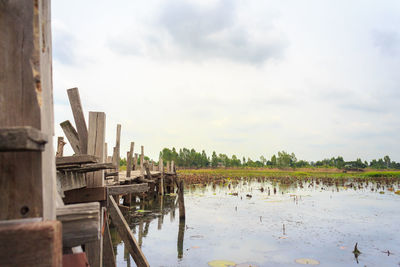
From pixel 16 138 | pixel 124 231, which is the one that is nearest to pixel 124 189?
pixel 124 231

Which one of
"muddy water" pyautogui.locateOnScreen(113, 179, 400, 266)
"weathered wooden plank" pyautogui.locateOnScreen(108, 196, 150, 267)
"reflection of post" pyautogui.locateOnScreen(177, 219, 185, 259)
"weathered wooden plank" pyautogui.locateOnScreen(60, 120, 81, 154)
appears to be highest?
"weathered wooden plank" pyautogui.locateOnScreen(60, 120, 81, 154)

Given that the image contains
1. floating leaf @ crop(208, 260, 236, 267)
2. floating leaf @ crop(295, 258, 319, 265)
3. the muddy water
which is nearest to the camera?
floating leaf @ crop(208, 260, 236, 267)

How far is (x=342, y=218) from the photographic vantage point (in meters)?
14.1

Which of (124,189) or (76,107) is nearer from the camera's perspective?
(76,107)

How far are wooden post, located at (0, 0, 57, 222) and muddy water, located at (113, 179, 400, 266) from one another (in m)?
7.41

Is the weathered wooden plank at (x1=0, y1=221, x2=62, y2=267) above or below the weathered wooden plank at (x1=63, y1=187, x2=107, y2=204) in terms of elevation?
above

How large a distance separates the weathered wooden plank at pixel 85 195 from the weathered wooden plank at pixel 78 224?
2.89 m

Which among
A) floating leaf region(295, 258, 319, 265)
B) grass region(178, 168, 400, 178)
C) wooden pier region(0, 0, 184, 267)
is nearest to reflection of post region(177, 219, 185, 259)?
floating leaf region(295, 258, 319, 265)

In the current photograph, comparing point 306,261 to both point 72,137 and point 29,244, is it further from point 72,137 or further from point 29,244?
point 29,244

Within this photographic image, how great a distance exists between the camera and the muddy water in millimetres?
8461

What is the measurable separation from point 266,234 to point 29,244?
35.9ft

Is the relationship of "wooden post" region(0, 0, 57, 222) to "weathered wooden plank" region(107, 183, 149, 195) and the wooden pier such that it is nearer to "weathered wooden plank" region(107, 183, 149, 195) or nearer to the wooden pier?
the wooden pier

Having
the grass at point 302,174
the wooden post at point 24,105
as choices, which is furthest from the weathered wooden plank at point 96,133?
the grass at point 302,174

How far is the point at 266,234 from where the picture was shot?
435 inches
